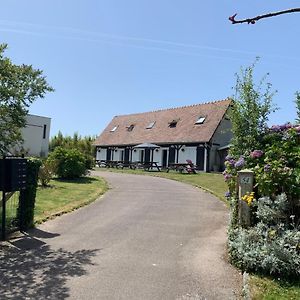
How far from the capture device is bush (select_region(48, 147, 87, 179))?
22.7 m

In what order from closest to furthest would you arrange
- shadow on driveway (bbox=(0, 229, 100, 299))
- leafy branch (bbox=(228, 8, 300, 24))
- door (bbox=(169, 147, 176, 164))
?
leafy branch (bbox=(228, 8, 300, 24)) → shadow on driveway (bbox=(0, 229, 100, 299)) → door (bbox=(169, 147, 176, 164))

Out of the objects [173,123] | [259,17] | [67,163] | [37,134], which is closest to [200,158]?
[173,123]

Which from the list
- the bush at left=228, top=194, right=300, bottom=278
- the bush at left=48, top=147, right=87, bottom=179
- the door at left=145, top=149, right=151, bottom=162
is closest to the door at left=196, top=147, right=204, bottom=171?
the door at left=145, top=149, right=151, bottom=162

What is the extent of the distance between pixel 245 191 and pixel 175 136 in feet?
103

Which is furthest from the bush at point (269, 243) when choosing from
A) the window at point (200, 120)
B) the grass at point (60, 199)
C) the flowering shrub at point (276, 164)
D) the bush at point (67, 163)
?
the window at point (200, 120)

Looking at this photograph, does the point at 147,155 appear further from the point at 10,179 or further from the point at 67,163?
the point at 10,179

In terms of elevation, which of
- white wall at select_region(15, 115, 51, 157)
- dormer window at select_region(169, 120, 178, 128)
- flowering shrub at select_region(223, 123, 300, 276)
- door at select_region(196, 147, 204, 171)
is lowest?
flowering shrub at select_region(223, 123, 300, 276)

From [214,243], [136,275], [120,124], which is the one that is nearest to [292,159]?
[214,243]

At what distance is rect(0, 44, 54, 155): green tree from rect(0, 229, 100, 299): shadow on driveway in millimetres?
2215

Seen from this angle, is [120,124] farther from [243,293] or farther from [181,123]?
[243,293]

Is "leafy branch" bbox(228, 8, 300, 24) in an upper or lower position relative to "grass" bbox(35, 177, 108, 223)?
upper

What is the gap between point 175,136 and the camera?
38688 mm

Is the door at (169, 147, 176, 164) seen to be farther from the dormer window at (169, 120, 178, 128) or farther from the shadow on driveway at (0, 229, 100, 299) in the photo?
the shadow on driveway at (0, 229, 100, 299)

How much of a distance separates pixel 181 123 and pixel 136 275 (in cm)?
3432
